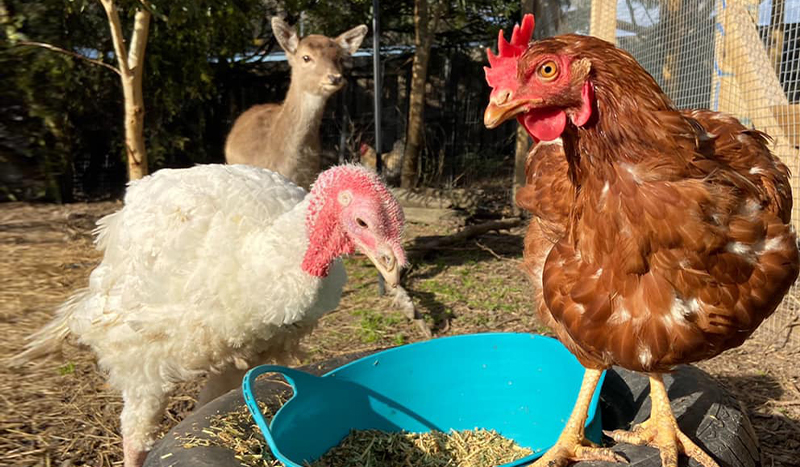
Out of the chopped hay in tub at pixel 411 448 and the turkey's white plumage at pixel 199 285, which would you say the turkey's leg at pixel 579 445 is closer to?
the chopped hay in tub at pixel 411 448

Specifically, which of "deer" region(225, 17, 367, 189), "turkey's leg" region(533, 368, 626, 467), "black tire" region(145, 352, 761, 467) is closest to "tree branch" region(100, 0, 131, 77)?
"deer" region(225, 17, 367, 189)

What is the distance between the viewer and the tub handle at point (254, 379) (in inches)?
71.1

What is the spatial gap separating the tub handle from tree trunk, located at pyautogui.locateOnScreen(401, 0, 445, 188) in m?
6.90

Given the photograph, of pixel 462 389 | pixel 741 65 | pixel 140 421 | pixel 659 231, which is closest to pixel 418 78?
pixel 741 65

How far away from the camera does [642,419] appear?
7.52ft

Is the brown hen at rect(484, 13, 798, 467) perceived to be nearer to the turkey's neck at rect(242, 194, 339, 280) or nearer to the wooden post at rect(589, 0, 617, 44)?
the turkey's neck at rect(242, 194, 339, 280)

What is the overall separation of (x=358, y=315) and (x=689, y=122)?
3.26m

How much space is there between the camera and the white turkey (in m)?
2.35

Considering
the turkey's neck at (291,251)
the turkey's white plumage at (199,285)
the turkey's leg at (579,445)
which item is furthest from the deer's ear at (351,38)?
the turkey's leg at (579,445)

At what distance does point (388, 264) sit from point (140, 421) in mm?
1325

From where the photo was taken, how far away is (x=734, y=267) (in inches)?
67.5

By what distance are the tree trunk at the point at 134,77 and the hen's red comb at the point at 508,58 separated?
11.3 feet

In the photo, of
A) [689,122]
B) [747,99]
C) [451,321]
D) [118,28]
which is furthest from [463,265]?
[689,122]

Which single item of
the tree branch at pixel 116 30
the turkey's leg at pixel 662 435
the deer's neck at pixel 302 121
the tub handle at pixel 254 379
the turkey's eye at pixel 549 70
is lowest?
the turkey's leg at pixel 662 435
